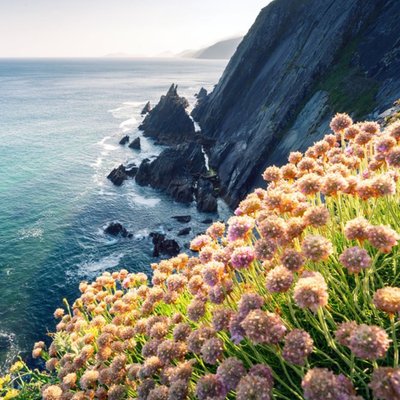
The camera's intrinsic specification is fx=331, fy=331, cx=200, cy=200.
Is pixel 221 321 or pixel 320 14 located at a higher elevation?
pixel 320 14

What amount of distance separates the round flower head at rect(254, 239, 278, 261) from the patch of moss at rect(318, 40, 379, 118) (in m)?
34.7

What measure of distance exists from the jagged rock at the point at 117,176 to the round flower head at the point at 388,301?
54802 mm

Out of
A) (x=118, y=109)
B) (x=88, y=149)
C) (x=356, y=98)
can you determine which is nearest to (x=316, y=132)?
(x=356, y=98)

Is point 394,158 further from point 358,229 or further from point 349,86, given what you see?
point 349,86

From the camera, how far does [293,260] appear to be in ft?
11.6

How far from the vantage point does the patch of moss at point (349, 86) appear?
120 feet

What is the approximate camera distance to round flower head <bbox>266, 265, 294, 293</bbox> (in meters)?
3.42

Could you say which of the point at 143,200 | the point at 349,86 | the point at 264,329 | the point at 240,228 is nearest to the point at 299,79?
the point at 349,86

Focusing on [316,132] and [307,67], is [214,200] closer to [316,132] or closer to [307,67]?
[316,132]

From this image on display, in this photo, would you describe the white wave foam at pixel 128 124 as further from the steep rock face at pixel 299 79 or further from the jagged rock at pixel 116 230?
the jagged rock at pixel 116 230

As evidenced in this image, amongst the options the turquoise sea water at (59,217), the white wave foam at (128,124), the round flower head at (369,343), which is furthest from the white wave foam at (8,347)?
the white wave foam at (128,124)

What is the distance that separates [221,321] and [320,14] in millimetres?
66201

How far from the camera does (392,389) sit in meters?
2.44

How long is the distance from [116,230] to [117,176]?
672 inches
